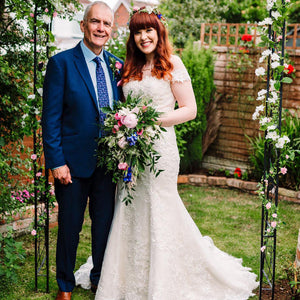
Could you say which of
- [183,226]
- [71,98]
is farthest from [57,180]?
[183,226]

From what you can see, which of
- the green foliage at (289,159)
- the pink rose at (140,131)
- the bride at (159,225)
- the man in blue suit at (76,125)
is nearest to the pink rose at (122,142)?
the pink rose at (140,131)

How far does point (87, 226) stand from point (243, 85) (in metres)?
3.66

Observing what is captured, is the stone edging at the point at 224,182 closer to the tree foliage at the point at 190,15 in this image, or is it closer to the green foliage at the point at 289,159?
the green foliage at the point at 289,159

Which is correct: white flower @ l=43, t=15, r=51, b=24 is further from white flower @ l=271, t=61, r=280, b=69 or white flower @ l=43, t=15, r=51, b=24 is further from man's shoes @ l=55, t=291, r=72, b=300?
man's shoes @ l=55, t=291, r=72, b=300

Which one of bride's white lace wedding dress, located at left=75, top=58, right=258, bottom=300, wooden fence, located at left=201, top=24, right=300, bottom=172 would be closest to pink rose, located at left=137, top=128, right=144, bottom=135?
bride's white lace wedding dress, located at left=75, top=58, right=258, bottom=300

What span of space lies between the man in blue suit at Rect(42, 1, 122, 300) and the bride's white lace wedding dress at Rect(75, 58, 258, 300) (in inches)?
10.0

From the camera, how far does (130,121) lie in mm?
2545

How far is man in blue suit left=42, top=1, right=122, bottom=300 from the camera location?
2.77 metres

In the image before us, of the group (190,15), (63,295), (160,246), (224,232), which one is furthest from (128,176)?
(190,15)

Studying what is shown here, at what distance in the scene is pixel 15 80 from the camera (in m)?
3.62

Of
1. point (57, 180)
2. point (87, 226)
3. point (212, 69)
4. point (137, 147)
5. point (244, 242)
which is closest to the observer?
point (137, 147)

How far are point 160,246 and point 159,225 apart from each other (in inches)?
6.0

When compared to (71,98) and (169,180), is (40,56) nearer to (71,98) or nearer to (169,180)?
(71,98)

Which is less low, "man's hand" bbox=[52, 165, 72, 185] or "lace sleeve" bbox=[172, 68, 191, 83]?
"lace sleeve" bbox=[172, 68, 191, 83]
